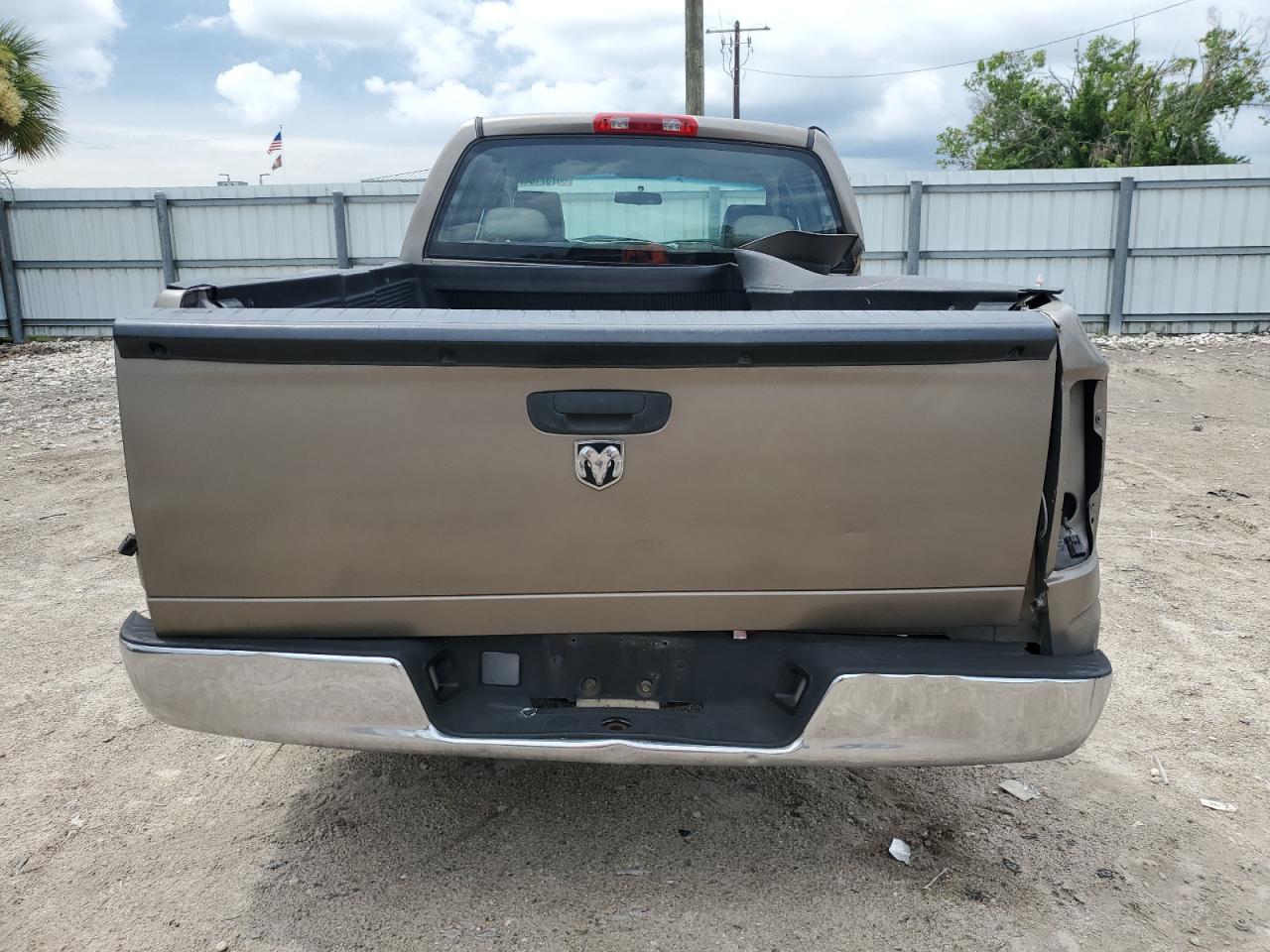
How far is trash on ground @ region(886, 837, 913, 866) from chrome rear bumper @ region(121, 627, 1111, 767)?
24.7 inches

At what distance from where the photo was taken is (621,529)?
2104mm

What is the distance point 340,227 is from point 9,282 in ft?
18.1

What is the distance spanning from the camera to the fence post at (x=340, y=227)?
50.3 ft

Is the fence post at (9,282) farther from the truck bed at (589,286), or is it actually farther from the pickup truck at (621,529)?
the pickup truck at (621,529)

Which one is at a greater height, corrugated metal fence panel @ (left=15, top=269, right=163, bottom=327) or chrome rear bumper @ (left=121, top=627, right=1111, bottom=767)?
corrugated metal fence panel @ (left=15, top=269, right=163, bottom=327)

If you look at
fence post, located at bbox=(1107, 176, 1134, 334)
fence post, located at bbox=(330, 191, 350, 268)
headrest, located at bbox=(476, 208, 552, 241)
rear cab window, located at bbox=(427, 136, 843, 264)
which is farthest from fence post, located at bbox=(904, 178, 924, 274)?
headrest, located at bbox=(476, 208, 552, 241)

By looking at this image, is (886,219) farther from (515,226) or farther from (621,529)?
(621,529)

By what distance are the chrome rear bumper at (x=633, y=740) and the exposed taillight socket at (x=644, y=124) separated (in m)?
2.65

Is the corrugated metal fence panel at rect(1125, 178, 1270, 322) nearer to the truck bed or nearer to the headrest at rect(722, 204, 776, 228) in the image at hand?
the headrest at rect(722, 204, 776, 228)

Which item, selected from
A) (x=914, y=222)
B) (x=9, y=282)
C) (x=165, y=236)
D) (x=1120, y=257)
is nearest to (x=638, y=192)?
(x=914, y=222)

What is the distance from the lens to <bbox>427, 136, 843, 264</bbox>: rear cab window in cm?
405

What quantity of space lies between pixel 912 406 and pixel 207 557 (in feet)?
4.91

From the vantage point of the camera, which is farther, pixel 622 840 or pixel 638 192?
pixel 638 192

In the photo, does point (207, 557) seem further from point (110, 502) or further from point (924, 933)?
point (110, 502)
